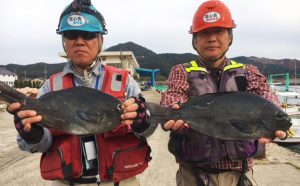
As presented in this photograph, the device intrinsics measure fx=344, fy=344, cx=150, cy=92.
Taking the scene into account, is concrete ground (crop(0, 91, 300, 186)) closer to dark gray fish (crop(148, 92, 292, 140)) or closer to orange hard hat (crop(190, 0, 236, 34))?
dark gray fish (crop(148, 92, 292, 140))

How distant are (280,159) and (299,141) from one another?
50.8ft

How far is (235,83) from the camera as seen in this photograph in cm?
314

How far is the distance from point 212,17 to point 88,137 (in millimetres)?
1523

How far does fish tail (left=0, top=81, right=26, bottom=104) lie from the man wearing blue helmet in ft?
0.86

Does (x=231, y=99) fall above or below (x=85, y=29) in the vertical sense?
below

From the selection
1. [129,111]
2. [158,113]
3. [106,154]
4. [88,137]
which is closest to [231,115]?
[158,113]

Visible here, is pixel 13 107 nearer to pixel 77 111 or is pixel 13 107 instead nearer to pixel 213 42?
pixel 77 111

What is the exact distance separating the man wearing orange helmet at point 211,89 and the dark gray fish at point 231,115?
211mm

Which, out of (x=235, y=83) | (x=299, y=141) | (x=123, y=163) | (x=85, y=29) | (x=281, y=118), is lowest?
(x=299, y=141)

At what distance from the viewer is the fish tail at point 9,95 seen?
2.39 m

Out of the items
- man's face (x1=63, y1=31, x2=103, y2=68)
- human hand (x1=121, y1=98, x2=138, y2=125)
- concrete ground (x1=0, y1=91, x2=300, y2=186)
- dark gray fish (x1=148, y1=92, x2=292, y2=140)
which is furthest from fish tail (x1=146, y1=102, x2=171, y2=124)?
concrete ground (x1=0, y1=91, x2=300, y2=186)

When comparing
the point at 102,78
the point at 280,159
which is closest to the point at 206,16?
the point at 102,78

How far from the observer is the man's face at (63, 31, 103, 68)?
2.89m

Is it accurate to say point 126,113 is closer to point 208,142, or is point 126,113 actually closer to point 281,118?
point 208,142
